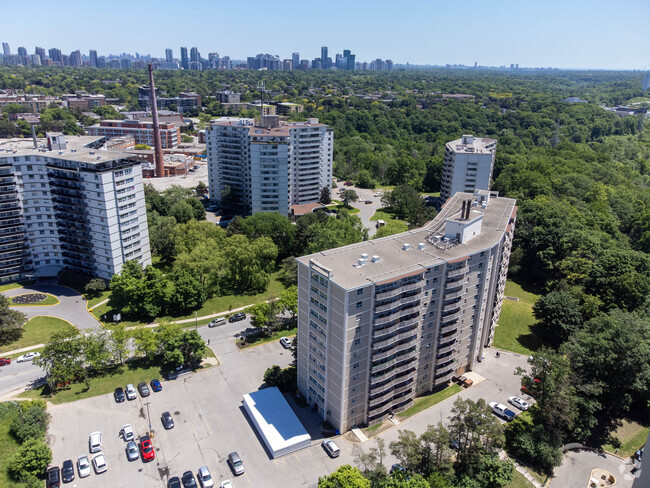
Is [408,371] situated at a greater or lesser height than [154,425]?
greater

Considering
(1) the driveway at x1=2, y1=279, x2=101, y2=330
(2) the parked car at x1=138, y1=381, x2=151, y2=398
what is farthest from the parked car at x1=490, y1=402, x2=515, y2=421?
(1) the driveway at x1=2, y1=279, x2=101, y2=330

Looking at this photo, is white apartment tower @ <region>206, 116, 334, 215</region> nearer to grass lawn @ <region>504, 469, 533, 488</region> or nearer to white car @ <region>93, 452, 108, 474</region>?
white car @ <region>93, 452, 108, 474</region>

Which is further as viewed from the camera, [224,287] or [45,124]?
[45,124]

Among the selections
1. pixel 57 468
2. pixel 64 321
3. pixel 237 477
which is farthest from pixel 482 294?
pixel 64 321

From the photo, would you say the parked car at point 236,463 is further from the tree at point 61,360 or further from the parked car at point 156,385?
the tree at point 61,360

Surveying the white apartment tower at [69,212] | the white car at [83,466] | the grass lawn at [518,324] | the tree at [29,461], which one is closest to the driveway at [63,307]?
the white apartment tower at [69,212]

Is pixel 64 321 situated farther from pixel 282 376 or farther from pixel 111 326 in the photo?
pixel 282 376
